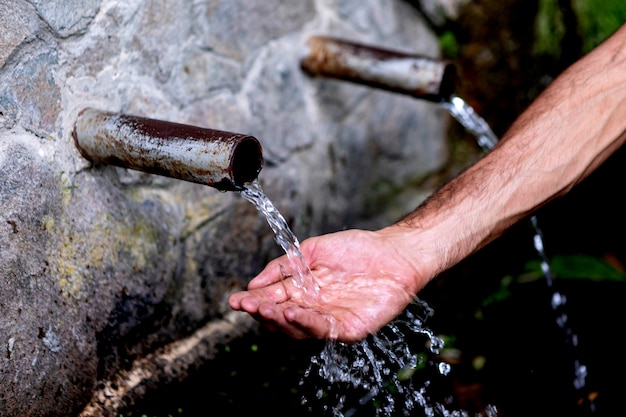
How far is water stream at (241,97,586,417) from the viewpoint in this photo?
2.02 m

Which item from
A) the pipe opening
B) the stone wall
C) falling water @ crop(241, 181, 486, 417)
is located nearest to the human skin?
falling water @ crop(241, 181, 486, 417)

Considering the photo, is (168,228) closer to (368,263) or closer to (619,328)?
(368,263)

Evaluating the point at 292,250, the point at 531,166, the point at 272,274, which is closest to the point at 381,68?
the point at 531,166

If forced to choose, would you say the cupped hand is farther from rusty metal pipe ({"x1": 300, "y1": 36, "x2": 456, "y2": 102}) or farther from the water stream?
rusty metal pipe ({"x1": 300, "y1": 36, "x2": 456, "y2": 102})

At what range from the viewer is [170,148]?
1.67 metres

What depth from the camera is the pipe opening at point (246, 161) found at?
5.20ft

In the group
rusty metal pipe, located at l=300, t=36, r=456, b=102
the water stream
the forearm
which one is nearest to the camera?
the forearm

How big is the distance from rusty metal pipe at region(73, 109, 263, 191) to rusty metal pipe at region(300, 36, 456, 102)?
3.11 ft

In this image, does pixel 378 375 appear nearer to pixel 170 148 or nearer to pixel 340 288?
pixel 340 288

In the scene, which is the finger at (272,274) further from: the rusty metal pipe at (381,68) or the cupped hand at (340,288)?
the rusty metal pipe at (381,68)

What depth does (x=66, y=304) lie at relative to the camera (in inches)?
71.4

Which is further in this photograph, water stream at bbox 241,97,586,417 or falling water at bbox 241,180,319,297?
water stream at bbox 241,97,586,417

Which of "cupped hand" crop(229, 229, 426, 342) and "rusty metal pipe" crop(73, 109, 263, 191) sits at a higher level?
"rusty metal pipe" crop(73, 109, 263, 191)

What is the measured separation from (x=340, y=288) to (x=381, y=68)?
0.99 m
